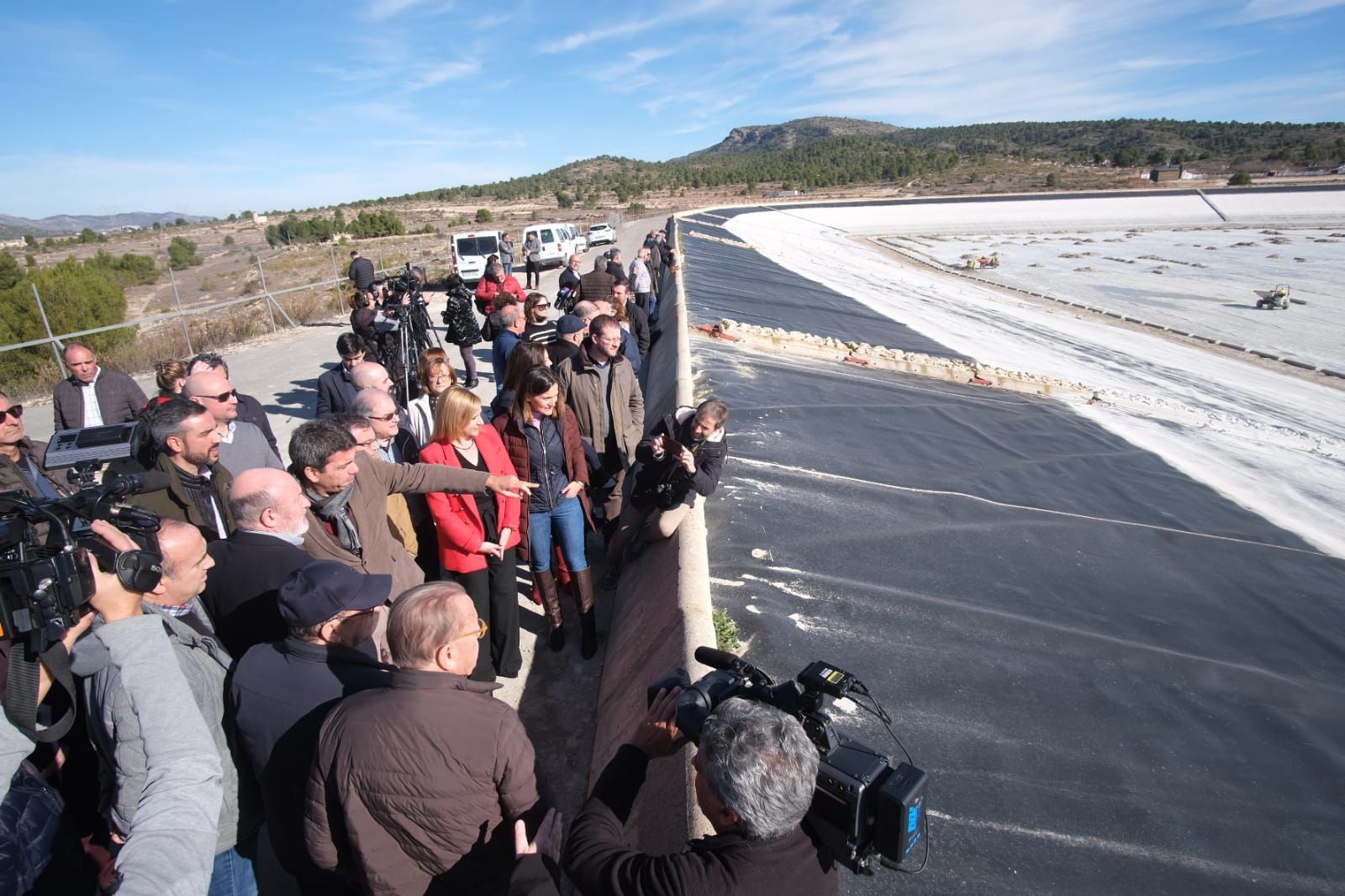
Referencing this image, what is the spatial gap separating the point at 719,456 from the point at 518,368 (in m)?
1.33

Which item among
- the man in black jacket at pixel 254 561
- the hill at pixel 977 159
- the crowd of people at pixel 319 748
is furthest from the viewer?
the hill at pixel 977 159

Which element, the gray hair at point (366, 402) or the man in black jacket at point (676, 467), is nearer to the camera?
the gray hair at point (366, 402)

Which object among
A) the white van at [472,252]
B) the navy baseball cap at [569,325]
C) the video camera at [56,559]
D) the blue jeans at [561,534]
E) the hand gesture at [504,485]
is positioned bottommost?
the blue jeans at [561,534]

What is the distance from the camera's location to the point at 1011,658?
354 centimetres

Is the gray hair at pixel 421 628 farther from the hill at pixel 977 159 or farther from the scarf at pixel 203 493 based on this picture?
the hill at pixel 977 159

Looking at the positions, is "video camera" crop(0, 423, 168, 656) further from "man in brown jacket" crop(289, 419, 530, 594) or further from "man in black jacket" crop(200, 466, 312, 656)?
"man in brown jacket" crop(289, 419, 530, 594)

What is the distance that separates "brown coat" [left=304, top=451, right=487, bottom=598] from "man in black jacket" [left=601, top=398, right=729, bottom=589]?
1245 mm

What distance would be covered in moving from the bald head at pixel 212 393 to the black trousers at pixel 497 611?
5.66 feet

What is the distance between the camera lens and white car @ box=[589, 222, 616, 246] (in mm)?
36312

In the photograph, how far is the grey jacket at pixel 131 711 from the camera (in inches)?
73.0

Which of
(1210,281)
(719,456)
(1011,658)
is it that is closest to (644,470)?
(719,456)

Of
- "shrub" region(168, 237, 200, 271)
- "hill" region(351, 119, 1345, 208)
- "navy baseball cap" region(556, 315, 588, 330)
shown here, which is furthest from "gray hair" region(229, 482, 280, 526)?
"hill" region(351, 119, 1345, 208)

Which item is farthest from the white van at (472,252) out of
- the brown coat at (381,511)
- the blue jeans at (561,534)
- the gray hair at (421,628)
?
the gray hair at (421,628)

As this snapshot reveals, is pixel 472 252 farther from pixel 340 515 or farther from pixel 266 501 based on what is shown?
pixel 266 501
